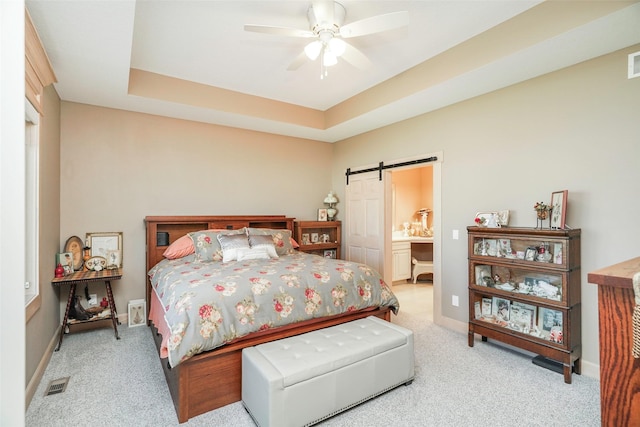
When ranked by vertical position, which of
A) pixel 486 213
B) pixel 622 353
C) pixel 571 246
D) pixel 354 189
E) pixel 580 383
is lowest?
pixel 580 383

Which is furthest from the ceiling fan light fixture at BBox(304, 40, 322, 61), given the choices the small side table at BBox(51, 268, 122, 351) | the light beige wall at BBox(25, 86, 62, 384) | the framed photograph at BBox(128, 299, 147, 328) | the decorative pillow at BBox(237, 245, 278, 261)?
the framed photograph at BBox(128, 299, 147, 328)

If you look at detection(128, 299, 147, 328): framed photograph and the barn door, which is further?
the barn door

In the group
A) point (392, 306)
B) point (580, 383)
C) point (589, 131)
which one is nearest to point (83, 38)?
point (392, 306)

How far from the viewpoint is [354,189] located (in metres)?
5.16

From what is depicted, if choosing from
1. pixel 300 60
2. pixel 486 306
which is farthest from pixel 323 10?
pixel 486 306

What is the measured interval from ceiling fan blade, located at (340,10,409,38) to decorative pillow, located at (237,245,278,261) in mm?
2314

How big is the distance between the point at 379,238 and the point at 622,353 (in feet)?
11.9

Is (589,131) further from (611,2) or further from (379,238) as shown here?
(379,238)

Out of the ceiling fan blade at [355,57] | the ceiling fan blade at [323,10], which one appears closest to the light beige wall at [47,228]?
the ceiling fan blade at [323,10]

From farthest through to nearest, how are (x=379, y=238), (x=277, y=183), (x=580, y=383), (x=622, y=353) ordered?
(x=277, y=183)
(x=379, y=238)
(x=580, y=383)
(x=622, y=353)

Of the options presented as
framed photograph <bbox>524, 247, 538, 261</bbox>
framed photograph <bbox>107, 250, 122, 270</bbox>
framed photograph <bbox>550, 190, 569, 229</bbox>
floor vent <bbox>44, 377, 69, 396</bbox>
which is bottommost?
floor vent <bbox>44, 377, 69, 396</bbox>

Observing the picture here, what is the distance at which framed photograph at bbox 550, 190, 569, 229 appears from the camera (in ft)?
8.48

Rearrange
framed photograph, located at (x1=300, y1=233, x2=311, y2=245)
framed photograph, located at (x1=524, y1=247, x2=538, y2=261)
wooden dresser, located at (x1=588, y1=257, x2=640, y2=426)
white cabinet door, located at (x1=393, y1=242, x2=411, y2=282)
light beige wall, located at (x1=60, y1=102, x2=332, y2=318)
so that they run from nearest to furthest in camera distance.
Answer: wooden dresser, located at (x1=588, y1=257, x2=640, y2=426) → framed photograph, located at (x1=524, y1=247, x2=538, y2=261) → light beige wall, located at (x1=60, y1=102, x2=332, y2=318) → framed photograph, located at (x1=300, y1=233, x2=311, y2=245) → white cabinet door, located at (x1=393, y1=242, x2=411, y2=282)

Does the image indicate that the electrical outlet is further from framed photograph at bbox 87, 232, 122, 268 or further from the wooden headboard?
the wooden headboard
